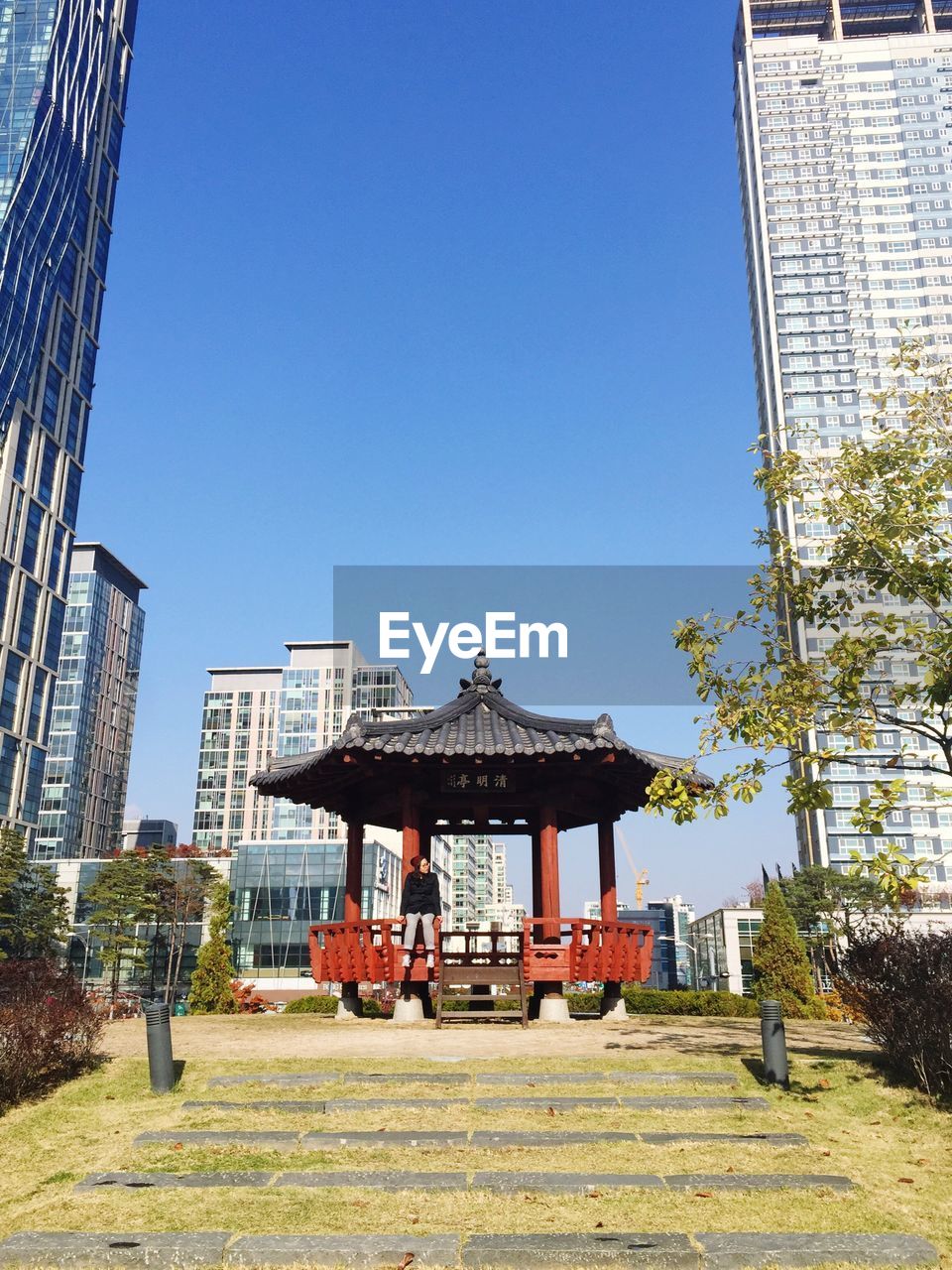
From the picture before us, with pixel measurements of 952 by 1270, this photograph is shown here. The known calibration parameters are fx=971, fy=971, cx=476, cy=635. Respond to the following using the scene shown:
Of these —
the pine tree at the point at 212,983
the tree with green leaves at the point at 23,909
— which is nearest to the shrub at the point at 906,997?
the pine tree at the point at 212,983

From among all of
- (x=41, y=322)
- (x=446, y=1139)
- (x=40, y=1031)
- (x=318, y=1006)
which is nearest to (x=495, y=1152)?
(x=446, y=1139)

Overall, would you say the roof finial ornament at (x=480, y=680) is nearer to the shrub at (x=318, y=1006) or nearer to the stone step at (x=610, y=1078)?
the shrub at (x=318, y=1006)

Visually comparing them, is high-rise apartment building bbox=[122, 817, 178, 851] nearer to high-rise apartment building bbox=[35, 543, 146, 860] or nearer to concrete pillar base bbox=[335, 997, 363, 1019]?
high-rise apartment building bbox=[35, 543, 146, 860]

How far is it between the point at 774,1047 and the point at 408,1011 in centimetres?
732

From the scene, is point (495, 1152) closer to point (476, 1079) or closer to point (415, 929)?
point (476, 1079)

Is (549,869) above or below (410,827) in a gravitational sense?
below

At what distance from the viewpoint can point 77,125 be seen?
108812 mm

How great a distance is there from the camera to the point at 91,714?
14075 centimetres

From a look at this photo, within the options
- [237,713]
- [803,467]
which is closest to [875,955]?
[803,467]

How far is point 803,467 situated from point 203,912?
70882mm

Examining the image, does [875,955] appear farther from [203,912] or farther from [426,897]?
[203,912]

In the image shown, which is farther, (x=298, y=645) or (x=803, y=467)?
(x=298, y=645)

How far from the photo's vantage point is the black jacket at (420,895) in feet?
52.6

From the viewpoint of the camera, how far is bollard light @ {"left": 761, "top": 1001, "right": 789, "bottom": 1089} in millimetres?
10742
